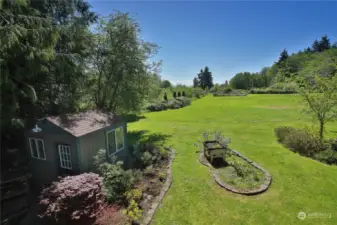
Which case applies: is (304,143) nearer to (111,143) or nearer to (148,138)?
(148,138)

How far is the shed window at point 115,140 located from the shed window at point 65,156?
170 cm

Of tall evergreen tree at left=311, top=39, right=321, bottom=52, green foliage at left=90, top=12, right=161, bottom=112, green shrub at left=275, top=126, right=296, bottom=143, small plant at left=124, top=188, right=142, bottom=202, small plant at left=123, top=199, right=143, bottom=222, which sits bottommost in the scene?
small plant at left=123, top=199, right=143, bottom=222

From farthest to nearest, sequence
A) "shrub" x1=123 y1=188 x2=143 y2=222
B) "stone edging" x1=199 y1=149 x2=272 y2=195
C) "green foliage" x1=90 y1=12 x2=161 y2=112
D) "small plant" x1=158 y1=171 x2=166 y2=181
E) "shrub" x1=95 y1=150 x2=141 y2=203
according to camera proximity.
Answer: "green foliage" x1=90 y1=12 x2=161 y2=112 → "small plant" x1=158 y1=171 x2=166 y2=181 → "stone edging" x1=199 y1=149 x2=272 y2=195 → "shrub" x1=95 y1=150 x2=141 y2=203 → "shrub" x1=123 y1=188 x2=143 y2=222

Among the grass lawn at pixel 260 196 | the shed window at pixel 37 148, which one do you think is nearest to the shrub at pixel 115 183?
the grass lawn at pixel 260 196

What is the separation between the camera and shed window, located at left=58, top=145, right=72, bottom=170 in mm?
7344

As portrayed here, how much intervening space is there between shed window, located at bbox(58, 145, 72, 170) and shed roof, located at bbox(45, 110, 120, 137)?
0.72m

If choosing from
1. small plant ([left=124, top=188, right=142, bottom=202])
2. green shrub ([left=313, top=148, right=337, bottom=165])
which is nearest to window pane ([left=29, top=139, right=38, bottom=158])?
small plant ([left=124, top=188, right=142, bottom=202])

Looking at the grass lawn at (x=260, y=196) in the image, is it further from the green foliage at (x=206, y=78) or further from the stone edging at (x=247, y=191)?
the green foliage at (x=206, y=78)

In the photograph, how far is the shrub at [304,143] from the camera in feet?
31.9

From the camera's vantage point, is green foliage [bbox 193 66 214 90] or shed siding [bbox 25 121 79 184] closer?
shed siding [bbox 25 121 79 184]

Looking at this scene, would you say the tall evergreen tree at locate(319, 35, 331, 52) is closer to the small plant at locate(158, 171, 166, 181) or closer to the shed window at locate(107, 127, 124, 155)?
the shed window at locate(107, 127, 124, 155)

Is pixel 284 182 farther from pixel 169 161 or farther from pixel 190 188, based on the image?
pixel 169 161

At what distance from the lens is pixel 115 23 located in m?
13.1

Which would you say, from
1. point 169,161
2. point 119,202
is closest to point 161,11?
point 169,161
